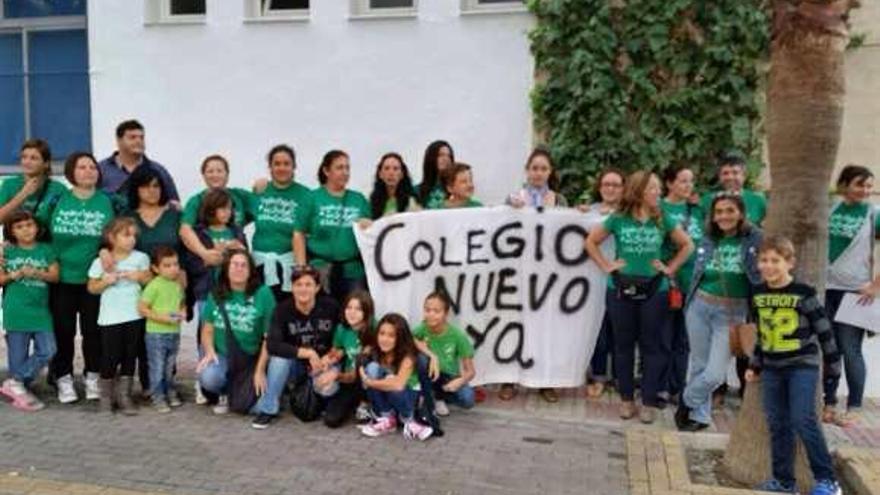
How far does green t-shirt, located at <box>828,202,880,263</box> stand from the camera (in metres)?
6.41

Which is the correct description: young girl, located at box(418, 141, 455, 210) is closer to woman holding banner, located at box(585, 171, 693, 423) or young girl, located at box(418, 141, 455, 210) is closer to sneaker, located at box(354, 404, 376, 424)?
woman holding banner, located at box(585, 171, 693, 423)

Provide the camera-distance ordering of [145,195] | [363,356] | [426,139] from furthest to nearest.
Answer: [426,139]
[145,195]
[363,356]

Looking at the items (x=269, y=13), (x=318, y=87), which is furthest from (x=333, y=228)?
(x=269, y=13)

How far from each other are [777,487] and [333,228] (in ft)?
10.9

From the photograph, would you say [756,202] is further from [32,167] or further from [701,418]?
[32,167]

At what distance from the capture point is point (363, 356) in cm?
587

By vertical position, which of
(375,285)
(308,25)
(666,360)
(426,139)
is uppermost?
(308,25)

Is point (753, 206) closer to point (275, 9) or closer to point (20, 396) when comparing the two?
point (275, 9)

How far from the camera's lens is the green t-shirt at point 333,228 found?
21.1ft

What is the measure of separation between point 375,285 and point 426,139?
2313mm

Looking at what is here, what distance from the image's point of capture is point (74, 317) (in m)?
6.38

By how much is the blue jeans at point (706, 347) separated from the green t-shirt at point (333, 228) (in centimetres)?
238

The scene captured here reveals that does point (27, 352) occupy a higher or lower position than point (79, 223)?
lower

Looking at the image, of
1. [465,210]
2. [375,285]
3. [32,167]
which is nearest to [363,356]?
[375,285]
